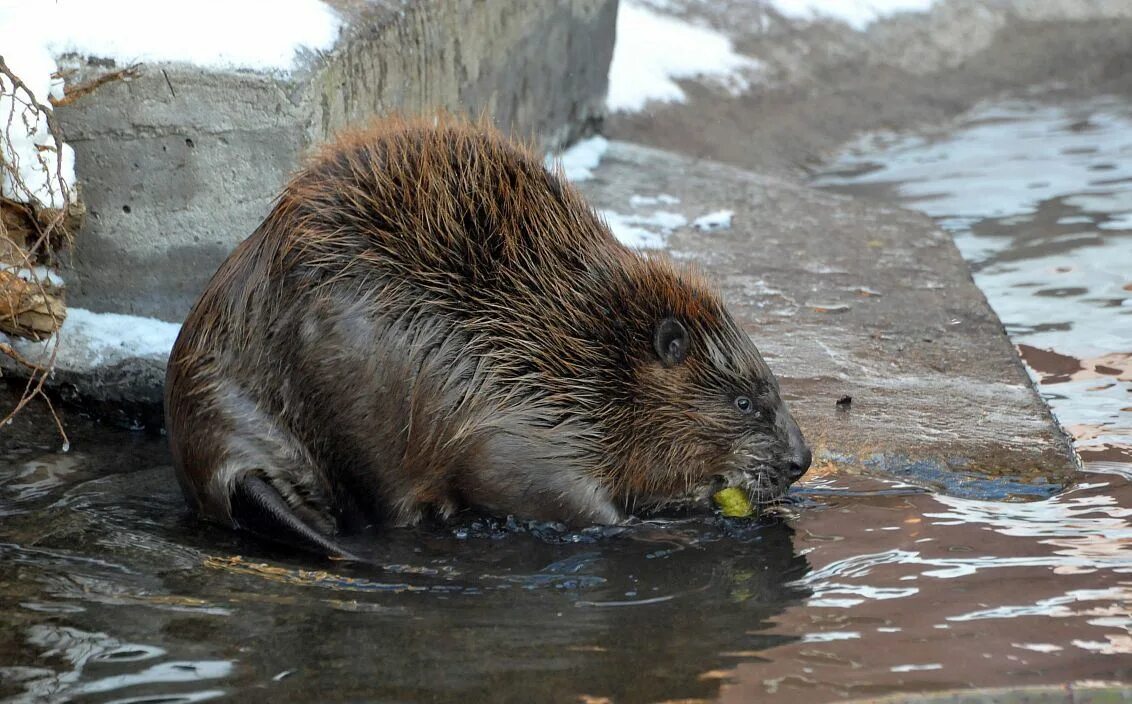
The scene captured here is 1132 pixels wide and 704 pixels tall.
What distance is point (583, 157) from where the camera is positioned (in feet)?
21.4

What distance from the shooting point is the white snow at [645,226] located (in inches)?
203

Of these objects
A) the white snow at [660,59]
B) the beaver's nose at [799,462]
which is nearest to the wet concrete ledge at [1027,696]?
the beaver's nose at [799,462]

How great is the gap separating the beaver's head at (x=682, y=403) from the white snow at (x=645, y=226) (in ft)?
5.72

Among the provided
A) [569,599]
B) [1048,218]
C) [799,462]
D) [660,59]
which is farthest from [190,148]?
[660,59]

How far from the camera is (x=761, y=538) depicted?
10.1ft

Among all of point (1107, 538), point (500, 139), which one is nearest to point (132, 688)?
point (500, 139)

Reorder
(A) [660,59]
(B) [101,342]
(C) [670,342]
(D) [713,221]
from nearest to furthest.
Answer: (C) [670,342] → (B) [101,342] → (D) [713,221] → (A) [660,59]

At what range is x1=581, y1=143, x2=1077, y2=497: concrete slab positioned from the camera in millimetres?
3438

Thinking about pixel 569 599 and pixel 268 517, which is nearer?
pixel 569 599

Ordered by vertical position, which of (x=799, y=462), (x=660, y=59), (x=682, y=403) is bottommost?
(x=799, y=462)

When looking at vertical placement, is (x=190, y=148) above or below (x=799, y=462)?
above

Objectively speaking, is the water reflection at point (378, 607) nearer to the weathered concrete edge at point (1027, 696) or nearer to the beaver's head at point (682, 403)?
the beaver's head at point (682, 403)

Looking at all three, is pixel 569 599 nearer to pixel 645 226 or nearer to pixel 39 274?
pixel 39 274

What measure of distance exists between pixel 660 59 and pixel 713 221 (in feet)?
9.85
